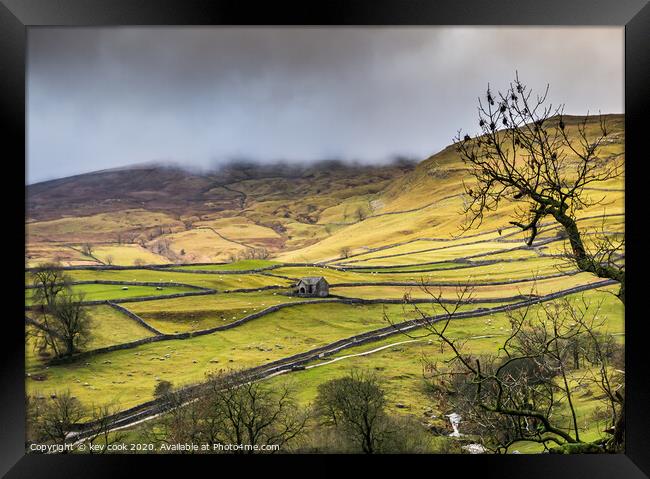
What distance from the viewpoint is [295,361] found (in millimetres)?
6090

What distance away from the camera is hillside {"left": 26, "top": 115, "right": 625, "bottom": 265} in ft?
19.6

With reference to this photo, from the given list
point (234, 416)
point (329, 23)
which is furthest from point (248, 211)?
point (329, 23)

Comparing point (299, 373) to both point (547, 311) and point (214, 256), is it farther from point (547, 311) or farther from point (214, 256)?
point (547, 311)

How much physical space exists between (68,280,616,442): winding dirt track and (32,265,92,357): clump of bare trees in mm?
1037

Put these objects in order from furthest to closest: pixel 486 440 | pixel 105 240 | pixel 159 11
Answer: pixel 105 240, pixel 486 440, pixel 159 11

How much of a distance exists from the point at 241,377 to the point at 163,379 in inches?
40.5

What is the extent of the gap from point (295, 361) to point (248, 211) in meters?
2.15

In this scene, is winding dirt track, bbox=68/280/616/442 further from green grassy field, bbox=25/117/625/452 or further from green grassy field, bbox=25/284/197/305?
green grassy field, bbox=25/284/197/305

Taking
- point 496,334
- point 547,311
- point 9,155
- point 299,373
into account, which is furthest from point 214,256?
point 547,311

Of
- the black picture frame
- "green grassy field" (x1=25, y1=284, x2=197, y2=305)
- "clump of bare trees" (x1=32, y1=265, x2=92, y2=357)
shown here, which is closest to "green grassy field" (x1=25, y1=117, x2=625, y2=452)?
"green grassy field" (x1=25, y1=284, x2=197, y2=305)

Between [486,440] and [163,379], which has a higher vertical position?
[163,379]

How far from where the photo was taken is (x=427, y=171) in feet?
20.1

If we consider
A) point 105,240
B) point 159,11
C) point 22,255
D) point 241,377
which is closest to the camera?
point 159,11

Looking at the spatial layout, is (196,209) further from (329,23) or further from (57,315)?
(329,23)
